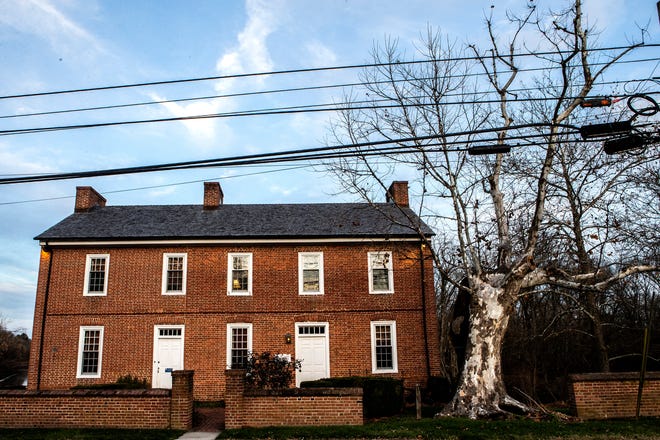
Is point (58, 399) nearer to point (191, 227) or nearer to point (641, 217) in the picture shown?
point (191, 227)

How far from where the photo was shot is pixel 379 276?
66.3ft

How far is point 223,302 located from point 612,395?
42.5 feet

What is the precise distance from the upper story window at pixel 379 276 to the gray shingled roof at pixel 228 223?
93 cm

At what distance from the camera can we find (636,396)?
1266cm

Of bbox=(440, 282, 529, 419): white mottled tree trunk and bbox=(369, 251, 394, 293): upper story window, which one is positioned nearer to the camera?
bbox=(440, 282, 529, 419): white mottled tree trunk

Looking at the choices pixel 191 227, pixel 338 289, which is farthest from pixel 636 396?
pixel 191 227

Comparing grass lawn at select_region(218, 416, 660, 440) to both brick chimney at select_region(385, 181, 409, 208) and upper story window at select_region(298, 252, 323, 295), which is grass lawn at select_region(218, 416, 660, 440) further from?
brick chimney at select_region(385, 181, 409, 208)

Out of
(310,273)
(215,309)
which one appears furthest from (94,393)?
(310,273)

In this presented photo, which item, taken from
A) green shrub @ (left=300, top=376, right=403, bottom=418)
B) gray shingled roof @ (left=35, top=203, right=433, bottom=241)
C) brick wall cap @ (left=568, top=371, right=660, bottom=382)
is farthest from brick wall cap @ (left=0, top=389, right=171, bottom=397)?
brick wall cap @ (left=568, top=371, right=660, bottom=382)

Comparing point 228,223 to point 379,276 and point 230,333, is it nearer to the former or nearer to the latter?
point 230,333

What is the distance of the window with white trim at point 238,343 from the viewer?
752 inches

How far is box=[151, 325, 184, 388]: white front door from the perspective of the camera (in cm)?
1888

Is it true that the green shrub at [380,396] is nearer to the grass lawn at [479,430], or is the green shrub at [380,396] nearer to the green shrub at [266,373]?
the green shrub at [266,373]

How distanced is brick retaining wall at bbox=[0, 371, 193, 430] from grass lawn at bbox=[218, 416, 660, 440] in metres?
1.55
